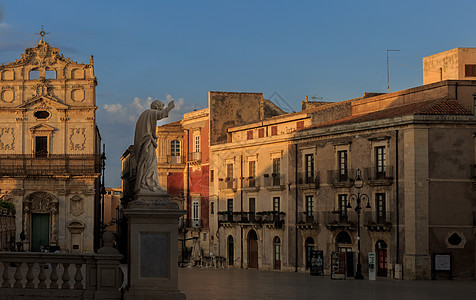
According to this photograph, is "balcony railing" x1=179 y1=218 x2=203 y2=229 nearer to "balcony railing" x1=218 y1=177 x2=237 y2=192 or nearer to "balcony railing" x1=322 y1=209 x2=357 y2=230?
"balcony railing" x1=218 y1=177 x2=237 y2=192

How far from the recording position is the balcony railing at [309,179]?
56.0m

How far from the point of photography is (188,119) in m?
76.2

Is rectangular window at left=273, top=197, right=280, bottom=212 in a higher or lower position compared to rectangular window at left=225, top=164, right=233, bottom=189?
lower

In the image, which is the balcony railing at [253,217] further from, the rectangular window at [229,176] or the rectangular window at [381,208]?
the rectangular window at [381,208]

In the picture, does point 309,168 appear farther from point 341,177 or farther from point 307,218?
point 341,177

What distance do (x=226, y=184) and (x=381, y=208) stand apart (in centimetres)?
1964

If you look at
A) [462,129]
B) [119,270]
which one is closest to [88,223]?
[462,129]

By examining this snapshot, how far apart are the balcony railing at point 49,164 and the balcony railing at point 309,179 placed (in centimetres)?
1938

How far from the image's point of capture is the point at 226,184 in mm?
67750

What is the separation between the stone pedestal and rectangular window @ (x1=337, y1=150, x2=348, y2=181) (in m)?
35.3

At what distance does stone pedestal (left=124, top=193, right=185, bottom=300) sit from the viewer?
18.9 metres

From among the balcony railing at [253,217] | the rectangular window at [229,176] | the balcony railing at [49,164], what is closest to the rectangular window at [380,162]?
the balcony railing at [253,217]

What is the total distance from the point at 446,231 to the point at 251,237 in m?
19.3

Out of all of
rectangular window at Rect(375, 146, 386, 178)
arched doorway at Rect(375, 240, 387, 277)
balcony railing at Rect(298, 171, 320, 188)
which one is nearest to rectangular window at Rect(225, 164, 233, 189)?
balcony railing at Rect(298, 171, 320, 188)
